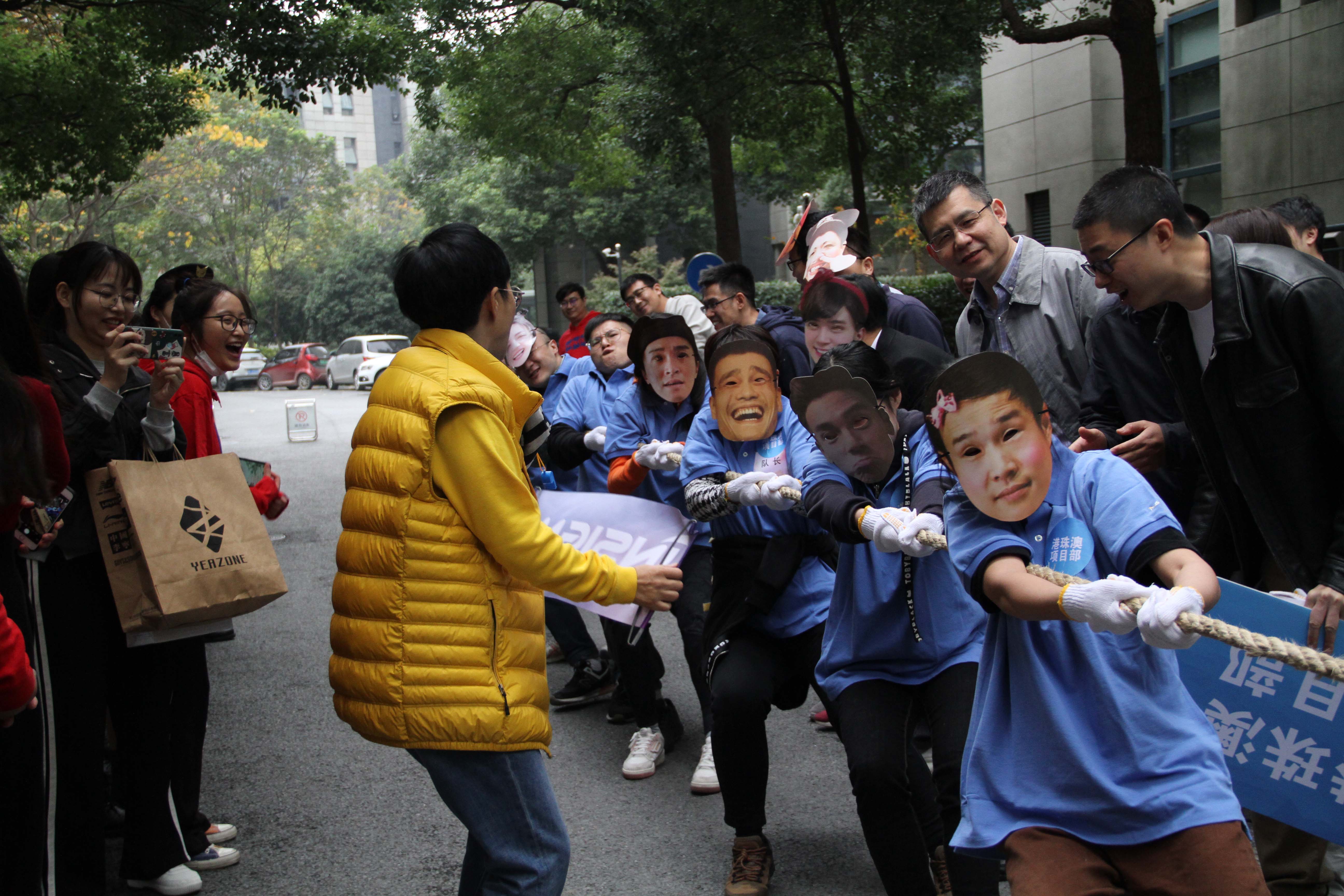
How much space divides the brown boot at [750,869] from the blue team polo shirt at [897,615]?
733 mm

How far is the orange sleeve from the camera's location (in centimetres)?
442

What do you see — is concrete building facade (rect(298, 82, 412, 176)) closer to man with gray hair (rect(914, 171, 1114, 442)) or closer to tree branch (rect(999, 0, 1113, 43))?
tree branch (rect(999, 0, 1113, 43))

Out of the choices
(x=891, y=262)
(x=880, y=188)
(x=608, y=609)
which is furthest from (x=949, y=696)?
(x=891, y=262)

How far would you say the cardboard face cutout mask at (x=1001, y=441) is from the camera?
7.57 ft

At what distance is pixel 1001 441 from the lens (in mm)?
2314

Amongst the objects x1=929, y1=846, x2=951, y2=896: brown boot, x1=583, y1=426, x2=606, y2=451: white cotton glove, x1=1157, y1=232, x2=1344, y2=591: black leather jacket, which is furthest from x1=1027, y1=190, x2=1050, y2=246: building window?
x1=1157, y1=232, x2=1344, y2=591: black leather jacket

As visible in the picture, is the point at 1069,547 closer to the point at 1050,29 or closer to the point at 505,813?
the point at 505,813

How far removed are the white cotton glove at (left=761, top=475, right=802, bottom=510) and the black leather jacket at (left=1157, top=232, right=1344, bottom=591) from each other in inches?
45.7

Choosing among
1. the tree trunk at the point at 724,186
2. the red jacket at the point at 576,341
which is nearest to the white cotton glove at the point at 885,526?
the red jacket at the point at 576,341

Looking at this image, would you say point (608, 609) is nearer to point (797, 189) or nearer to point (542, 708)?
point (542, 708)

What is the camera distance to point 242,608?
3.59 meters

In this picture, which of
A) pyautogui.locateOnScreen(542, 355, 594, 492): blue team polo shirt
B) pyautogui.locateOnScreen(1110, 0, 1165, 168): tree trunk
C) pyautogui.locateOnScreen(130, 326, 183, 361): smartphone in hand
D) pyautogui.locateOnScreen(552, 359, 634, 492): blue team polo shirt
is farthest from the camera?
pyautogui.locateOnScreen(1110, 0, 1165, 168): tree trunk

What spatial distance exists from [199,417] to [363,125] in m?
83.3

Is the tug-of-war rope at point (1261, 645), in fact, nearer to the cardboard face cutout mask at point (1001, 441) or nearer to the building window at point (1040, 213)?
the cardboard face cutout mask at point (1001, 441)
